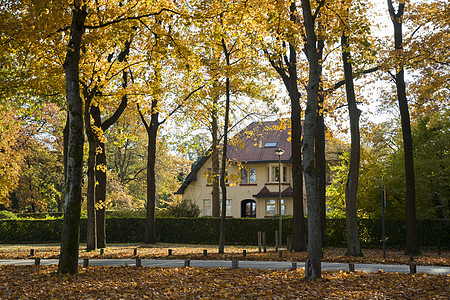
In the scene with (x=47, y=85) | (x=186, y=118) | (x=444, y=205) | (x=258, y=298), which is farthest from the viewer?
(x=186, y=118)

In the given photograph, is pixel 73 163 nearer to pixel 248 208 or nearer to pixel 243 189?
pixel 243 189

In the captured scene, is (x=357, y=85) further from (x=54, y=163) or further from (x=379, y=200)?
(x=54, y=163)

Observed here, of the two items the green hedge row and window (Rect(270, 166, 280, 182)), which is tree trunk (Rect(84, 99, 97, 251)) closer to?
the green hedge row

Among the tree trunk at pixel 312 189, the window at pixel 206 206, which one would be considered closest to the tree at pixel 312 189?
the tree trunk at pixel 312 189

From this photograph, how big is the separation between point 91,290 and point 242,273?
168 inches

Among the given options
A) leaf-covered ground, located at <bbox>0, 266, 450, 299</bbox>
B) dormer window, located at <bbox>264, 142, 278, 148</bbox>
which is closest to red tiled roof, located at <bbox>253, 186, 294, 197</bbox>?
dormer window, located at <bbox>264, 142, 278, 148</bbox>

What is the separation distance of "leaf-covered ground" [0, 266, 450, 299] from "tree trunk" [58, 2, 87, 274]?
0.60m

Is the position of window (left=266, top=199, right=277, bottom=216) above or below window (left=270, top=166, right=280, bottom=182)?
below

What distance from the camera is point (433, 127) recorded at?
28.2 metres

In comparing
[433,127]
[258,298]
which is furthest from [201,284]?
[433,127]

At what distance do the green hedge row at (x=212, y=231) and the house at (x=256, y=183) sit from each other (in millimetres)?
12640

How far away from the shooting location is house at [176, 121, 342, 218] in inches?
1725

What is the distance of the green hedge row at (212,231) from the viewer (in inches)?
1032

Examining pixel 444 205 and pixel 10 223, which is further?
pixel 10 223
